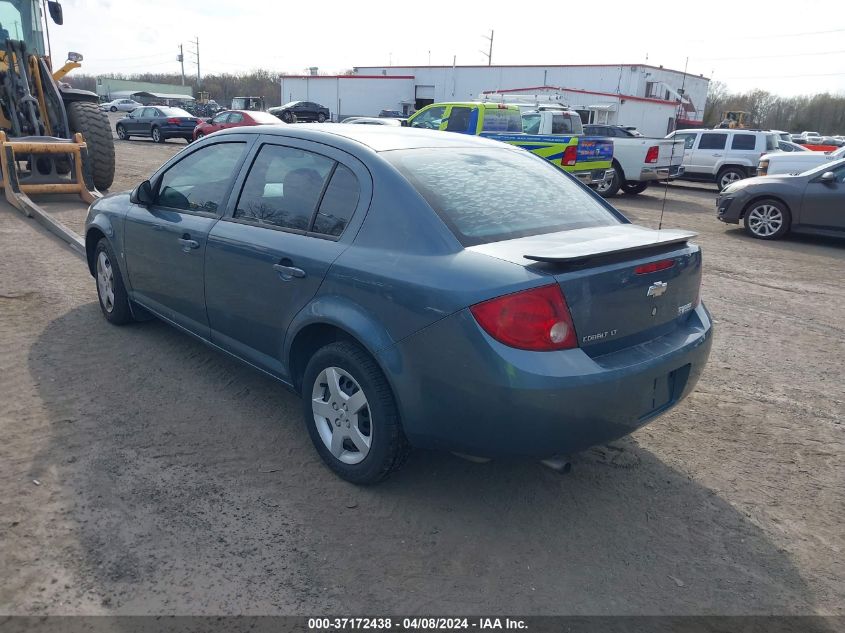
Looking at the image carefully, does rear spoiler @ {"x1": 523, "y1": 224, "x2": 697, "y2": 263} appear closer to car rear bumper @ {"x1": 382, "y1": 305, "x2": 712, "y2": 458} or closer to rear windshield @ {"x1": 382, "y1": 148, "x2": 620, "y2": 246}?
rear windshield @ {"x1": 382, "y1": 148, "x2": 620, "y2": 246}

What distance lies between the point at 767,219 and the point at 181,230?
10.3m

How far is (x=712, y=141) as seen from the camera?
18.4 meters

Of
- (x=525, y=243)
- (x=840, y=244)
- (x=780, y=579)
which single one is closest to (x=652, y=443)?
(x=780, y=579)

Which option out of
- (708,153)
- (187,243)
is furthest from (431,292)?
(708,153)

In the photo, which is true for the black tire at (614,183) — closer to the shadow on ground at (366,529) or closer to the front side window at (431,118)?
the front side window at (431,118)

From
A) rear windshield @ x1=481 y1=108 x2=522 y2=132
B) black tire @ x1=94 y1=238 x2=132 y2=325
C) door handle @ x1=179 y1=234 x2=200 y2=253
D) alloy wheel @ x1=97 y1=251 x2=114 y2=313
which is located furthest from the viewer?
rear windshield @ x1=481 y1=108 x2=522 y2=132

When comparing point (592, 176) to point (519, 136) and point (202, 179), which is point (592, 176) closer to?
point (519, 136)

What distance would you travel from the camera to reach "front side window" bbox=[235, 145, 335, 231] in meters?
3.42

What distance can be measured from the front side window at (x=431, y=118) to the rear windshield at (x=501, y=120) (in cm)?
99

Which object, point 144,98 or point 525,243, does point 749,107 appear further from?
point 525,243

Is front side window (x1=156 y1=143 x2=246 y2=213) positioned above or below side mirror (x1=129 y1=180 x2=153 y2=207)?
above

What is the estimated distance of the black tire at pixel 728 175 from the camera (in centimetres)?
1798

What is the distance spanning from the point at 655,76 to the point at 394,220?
38.2 m

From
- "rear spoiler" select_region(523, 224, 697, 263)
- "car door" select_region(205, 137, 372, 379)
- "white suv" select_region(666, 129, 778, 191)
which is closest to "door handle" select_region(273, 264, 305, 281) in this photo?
"car door" select_region(205, 137, 372, 379)
